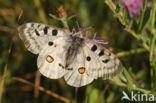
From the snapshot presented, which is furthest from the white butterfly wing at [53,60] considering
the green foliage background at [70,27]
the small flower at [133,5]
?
the small flower at [133,5]

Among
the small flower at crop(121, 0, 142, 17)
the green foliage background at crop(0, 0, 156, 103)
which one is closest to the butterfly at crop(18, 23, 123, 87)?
the green foliage background at crop(0, 0, 156, 103)

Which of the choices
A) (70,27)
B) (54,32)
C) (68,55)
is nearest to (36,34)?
(54,32)

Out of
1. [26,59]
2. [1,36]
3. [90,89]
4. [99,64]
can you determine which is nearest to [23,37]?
[99,64]

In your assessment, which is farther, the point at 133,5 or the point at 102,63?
the point at 133,5

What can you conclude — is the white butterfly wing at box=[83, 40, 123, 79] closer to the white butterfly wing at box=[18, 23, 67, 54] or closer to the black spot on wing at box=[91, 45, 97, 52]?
the black spot on wing at box=[91, 45, 97, 52]

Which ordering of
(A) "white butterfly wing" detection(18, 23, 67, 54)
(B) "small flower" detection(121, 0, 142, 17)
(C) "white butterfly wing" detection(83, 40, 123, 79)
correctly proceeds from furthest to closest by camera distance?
(B) "small flower" detection(121, 0, 142, 17), (A) "white butterfly wing" detection(18, 23, 67, 54), (C) "white butterfly wing" detection(83, 40, 123, 79)

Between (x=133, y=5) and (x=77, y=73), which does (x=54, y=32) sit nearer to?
(x=77, y=73)

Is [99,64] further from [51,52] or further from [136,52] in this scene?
[136,52]
